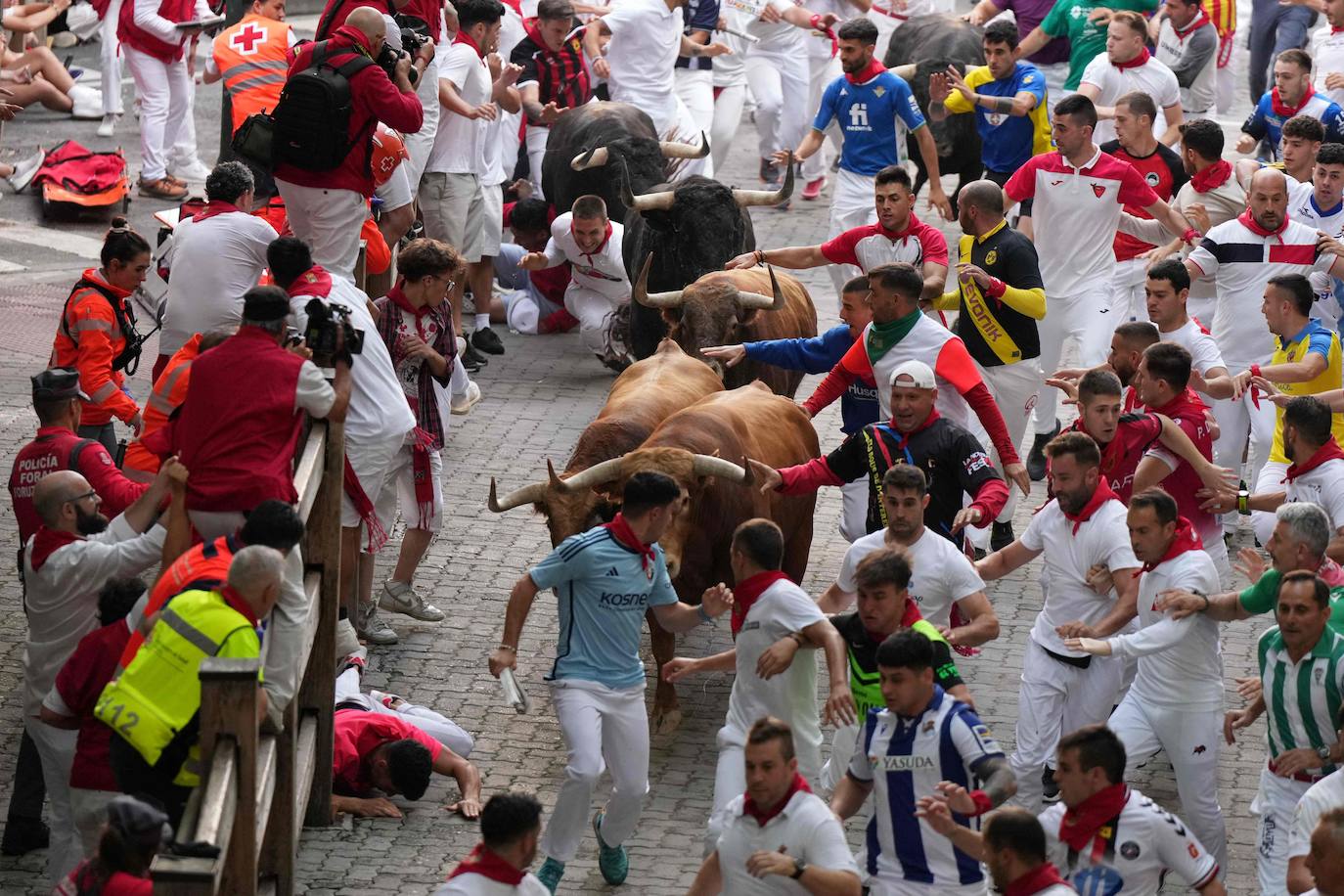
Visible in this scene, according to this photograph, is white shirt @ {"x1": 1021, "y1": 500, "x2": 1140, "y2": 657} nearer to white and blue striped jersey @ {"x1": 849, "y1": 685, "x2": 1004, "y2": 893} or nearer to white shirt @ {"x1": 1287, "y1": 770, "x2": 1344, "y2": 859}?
white shirt @ {"x1": 1287, "y1": 770, "x2": 1344, "y2": 859}

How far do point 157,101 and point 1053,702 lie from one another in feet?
38.5

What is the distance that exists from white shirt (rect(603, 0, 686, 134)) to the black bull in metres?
2.24

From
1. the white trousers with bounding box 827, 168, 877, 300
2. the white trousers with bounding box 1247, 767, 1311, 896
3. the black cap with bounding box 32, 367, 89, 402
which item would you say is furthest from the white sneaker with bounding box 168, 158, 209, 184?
the white trousers with bounding box 1247, 767, 1311, 896

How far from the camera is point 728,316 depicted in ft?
41.1

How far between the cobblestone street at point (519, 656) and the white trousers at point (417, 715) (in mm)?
192

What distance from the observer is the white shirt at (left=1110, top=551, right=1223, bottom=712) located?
804cm

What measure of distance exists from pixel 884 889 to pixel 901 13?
16.2 metres

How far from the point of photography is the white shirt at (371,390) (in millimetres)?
9383

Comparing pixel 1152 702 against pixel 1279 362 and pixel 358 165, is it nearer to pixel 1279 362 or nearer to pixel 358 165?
pixel 1279 362

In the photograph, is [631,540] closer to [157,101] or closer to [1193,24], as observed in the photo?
[157,101]

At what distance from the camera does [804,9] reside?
62.3ft

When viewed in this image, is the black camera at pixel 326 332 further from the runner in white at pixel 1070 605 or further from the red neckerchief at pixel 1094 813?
the red neckerchief at pixel 1094 813

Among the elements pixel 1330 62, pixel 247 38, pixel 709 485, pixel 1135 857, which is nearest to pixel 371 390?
pixel 709 485

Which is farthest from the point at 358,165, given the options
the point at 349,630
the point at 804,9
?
the point at 804,9
